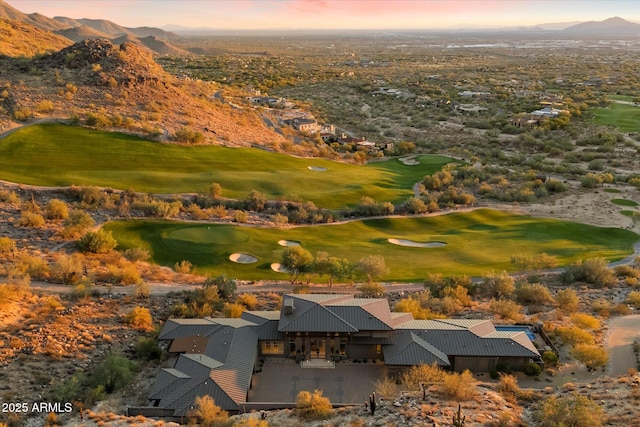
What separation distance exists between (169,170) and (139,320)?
90.9ft

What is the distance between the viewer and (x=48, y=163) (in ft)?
159

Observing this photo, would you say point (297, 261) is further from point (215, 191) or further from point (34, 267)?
point (215, 191)

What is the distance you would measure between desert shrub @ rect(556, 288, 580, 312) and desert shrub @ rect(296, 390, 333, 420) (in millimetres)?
18195

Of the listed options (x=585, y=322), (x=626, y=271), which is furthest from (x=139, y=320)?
(x=626, y=271)

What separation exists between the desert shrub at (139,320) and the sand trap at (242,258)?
9452mm

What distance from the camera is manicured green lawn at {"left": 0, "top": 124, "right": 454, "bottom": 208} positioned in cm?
4706

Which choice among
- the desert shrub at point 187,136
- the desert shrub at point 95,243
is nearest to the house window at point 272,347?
the desert shrub at point 95,243

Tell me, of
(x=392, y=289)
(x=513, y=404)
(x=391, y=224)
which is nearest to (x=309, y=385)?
(x=513, y=404)

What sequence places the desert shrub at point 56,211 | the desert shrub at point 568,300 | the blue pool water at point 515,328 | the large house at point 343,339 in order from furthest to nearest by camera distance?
the desert shrub at point 56,211, the desert shrub at point 568,300, the blue pool water at point 515,328, the large house at point 343,339

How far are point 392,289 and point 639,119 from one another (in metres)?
83.0

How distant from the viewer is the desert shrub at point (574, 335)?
84.7 feet

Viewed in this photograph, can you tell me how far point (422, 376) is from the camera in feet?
71.6

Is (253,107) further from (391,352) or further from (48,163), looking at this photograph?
(391,352)

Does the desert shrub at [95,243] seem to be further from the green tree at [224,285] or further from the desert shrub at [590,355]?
the desert shrub at [590,355]
